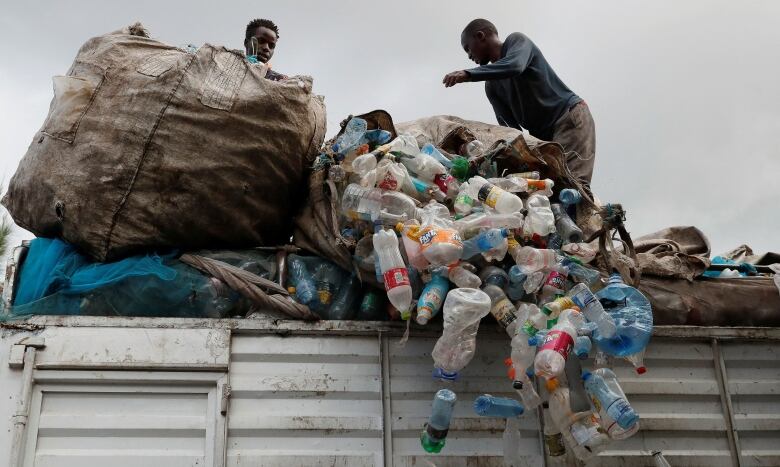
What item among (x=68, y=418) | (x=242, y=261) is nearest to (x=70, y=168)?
(x=242, y=261)

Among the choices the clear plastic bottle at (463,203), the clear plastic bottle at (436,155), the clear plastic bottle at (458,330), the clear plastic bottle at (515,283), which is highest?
the clear plastic bottle at (436,155)

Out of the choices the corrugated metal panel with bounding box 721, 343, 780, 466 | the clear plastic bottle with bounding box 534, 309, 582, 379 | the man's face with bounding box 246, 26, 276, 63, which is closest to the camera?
the clear plastic bottle with bounding box 534, 309, 582, 379

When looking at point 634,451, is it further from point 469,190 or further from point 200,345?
point 200,345

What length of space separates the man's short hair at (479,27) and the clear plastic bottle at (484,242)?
193 cm

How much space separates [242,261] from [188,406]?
0.78 meters

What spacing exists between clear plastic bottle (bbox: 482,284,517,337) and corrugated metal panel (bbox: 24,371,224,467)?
51.8 inches

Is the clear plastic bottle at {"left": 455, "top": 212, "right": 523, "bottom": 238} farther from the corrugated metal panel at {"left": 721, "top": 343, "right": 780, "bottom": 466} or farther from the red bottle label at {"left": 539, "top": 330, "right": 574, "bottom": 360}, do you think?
the corrugated metal panel at {"left": 721, "top": 343, "right": 780, "bottom": 466}

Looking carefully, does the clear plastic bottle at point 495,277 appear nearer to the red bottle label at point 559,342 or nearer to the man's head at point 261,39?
the red bottle label at point 559,342

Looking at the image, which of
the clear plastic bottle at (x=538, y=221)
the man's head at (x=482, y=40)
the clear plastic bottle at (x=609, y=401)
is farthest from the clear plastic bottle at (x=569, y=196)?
the man's head at (x=482, y=40)

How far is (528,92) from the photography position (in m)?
4.87

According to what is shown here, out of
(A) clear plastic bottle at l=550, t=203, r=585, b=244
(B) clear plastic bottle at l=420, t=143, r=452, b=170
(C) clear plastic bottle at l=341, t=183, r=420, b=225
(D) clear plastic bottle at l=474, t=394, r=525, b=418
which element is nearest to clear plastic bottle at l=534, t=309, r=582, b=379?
(D) clear plastic bottle at l=474, t=394, r=525, b=418

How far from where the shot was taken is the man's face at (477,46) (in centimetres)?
499

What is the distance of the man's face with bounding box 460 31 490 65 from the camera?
16.4 ft

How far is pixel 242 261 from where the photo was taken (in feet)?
12.3
